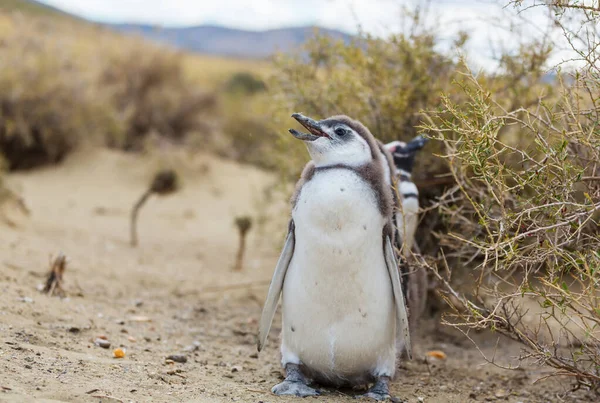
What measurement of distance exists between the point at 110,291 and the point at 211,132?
807cm

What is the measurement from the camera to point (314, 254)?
3283 millimetres

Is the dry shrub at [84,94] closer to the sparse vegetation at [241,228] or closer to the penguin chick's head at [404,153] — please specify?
the sparse vegetation at [241,228]

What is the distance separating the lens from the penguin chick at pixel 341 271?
3234 millimetres

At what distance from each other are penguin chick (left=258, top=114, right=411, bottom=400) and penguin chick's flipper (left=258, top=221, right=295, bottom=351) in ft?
0.06

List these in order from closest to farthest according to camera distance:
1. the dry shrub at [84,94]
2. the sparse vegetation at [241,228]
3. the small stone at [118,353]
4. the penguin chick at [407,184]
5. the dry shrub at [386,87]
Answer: the small stone at [118,353]
the penguin chick at [407,184]
the dry shrub at [386,87]
the sparse vegetation at [241,228]
the dry shrub at [84,94]

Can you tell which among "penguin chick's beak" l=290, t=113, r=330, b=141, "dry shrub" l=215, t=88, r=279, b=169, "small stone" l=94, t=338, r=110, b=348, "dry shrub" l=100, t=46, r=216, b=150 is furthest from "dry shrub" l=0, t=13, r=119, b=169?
"penguin chick's beak" l=290, t=113, r=330, b=141

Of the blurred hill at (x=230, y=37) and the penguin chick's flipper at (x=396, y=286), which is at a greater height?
the blurred hill at (x=230, y=37)

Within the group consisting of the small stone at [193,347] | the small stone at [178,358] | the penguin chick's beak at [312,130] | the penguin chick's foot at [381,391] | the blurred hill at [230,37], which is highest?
the blurred hill at [230,37]

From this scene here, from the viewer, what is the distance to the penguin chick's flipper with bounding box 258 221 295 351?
3.55 m

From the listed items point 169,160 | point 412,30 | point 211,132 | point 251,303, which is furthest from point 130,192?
point 412,30

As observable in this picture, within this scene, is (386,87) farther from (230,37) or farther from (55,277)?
(230,37)

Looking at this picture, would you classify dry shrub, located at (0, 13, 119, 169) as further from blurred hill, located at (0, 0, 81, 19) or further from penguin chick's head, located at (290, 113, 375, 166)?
blurred hill, located at (0, 0, 81, 19)

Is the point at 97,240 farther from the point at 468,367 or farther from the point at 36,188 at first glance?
the point at 468,367

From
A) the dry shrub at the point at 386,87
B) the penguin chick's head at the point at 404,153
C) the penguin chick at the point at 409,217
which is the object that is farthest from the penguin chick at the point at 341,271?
the dry shrub at the point at 386,87
